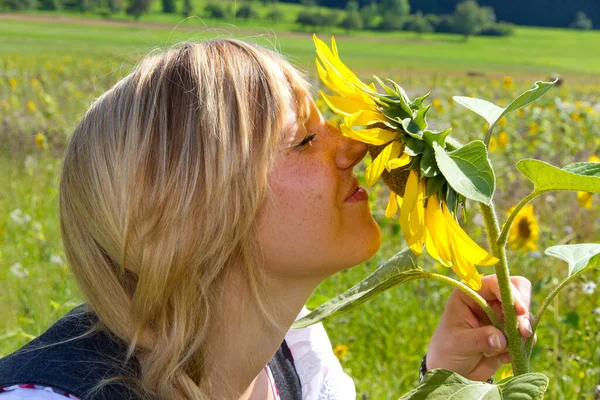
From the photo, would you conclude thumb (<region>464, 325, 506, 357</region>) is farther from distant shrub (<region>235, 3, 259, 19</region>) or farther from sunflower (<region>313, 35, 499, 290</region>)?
distant shrub (<region>235, 3, 259, 19</region>)

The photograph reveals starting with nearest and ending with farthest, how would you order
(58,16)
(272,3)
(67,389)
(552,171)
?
(552,171)
(67,389)
(58,16)
(272,3)

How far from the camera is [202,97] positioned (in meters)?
0.90

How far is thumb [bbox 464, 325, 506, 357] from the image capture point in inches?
33.9

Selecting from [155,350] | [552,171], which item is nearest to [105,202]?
[155,350]

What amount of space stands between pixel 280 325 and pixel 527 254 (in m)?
1.53

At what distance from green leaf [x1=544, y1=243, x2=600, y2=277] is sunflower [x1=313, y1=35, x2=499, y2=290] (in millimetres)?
109

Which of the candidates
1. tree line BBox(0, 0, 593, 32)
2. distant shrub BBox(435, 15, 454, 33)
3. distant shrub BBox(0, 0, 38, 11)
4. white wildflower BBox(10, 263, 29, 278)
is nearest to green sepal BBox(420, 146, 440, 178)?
white wildflower BBox(10, 263, 29, 278)

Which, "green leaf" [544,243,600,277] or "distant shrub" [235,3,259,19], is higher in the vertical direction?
"green leaf" [544,243,600,277]

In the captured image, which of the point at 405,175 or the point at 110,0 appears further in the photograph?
the point at 110,0

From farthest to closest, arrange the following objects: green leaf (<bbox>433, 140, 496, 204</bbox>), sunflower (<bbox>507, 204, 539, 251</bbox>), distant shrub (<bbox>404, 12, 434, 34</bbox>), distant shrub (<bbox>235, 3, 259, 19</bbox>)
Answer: distant shrub (<bbox>404, 12, 434, 34</bbox>) → distant shrub (<bbox>235, 3, 259, 19</bbox>) → sunflower (<bbox>507, 204, 539, 251</bbox>) → green leaf (<bbox>433, 140, 496, 204</bbox>)

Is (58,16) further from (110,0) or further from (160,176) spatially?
(160,176)

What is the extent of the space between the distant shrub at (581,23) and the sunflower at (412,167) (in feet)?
119

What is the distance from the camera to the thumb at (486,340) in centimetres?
86

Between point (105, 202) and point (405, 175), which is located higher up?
point (405, 175)
